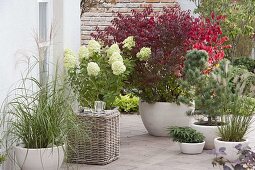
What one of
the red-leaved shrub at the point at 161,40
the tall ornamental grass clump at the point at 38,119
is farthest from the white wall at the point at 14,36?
the red-leaved shrub at the point at 161,40

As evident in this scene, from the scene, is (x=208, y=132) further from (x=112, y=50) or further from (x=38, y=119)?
(x=38, y=119)

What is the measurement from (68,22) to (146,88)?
1.48 m

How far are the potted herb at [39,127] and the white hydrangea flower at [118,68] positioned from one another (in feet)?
4.07

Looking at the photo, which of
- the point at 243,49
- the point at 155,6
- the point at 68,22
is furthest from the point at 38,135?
the point at 243,49

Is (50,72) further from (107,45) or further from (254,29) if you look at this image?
(254,29)

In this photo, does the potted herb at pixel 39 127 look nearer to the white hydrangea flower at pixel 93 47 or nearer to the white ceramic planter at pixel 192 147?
the white hydrangea flower at pixel 93 47

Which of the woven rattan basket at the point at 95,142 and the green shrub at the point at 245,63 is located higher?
the green shrub at the point at 245,63

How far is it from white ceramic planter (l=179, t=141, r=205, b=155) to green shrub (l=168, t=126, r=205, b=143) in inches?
2.4

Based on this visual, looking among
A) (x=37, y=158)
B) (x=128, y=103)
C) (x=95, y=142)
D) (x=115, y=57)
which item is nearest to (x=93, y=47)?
(x=115, y=57)

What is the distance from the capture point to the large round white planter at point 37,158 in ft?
22.6

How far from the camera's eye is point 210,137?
8883mm

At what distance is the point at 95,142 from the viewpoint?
318 inches

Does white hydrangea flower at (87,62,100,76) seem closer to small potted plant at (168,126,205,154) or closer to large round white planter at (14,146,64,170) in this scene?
small potted plant at (168,126,205,154)

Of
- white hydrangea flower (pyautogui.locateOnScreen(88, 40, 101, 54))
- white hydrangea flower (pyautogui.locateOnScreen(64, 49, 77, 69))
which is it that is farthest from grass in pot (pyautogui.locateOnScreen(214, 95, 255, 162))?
white hydrangea flower (pyautogui.locateOnScreen(64, 49, 77, 69))
